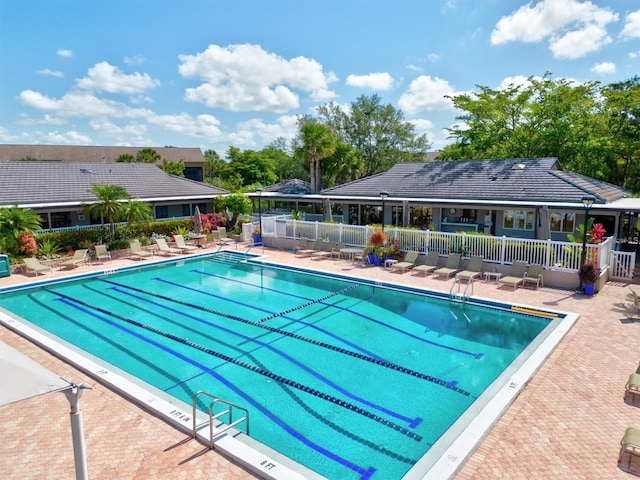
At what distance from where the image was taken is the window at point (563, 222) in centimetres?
2098

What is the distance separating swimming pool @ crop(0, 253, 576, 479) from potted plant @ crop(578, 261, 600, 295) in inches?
120

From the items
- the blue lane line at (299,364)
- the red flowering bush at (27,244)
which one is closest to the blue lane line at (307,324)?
the blue lane line at (299,364)

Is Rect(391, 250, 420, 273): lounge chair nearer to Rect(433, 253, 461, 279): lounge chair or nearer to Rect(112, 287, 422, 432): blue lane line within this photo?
Rect(433, 253, 461, 279): lounge chair

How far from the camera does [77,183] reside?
26.1m

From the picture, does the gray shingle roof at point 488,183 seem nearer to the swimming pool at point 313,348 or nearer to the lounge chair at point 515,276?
the lounge chair at point 515,276

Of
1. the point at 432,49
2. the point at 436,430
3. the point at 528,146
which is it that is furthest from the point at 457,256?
the point at 528,146

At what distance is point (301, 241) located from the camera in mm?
23656

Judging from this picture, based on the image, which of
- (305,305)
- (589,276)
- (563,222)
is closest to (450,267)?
(589,276)

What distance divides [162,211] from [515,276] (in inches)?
864

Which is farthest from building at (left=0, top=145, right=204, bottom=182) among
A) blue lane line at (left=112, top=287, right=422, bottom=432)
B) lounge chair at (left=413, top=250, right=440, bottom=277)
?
lounge chair at (left=413, top=250, right=440, bottom=277)

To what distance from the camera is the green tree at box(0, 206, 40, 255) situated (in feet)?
64.3

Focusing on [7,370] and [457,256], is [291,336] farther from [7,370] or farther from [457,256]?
[457,256]

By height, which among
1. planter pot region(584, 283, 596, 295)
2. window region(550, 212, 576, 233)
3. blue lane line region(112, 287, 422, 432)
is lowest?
blue lane line region(112, 287, 422, 432)

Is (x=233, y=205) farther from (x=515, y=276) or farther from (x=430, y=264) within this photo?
(x=515, y=276)
